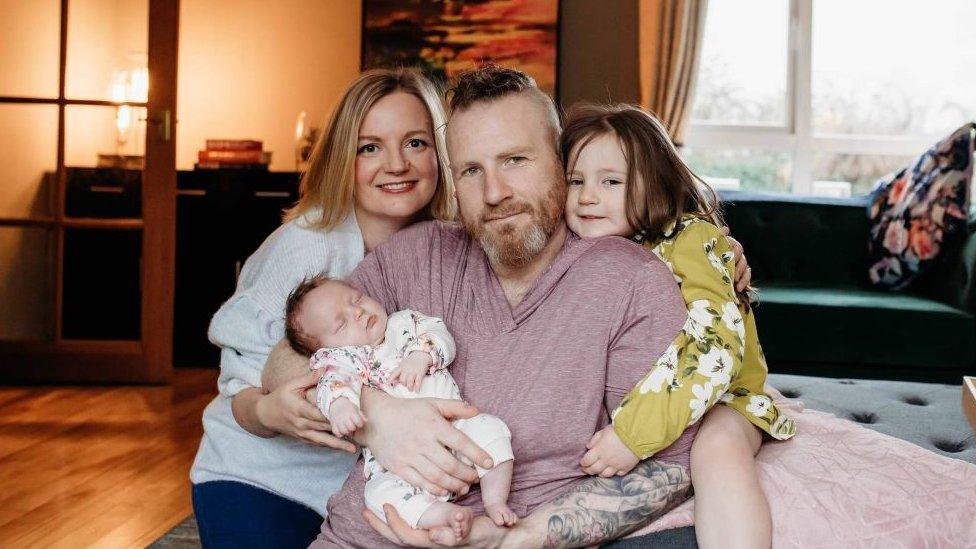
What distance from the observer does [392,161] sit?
1933 millimetres

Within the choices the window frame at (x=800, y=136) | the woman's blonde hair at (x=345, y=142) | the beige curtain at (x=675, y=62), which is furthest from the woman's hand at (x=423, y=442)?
the window frame at (x=800, y=136)

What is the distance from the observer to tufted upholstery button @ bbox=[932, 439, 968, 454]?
200 cm

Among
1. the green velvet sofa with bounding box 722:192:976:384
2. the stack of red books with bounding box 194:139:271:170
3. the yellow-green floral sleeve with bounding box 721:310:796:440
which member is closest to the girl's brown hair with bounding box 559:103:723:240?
the yellow-green floral sleeve with bounding box 721:310:796:440

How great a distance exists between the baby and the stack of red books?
154 inches

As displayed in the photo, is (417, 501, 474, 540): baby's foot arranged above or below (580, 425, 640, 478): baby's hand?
below

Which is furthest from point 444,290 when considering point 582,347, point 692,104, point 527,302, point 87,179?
point 692,104

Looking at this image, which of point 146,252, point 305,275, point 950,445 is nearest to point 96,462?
point 146,252

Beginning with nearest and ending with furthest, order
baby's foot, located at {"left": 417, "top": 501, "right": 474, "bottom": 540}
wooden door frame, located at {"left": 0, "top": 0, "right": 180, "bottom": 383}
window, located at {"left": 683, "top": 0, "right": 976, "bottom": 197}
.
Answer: baby's foot, located at {"left": 417, "top": 501, "right": 474, "bottom": 540}, wooden door frame, located at {"left": 0, "top": 0, "right": 180, "bottom": 383}, window, located at {"left": 683, "top": 0, "right": 976, "bottom": 197}

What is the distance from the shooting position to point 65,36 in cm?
473

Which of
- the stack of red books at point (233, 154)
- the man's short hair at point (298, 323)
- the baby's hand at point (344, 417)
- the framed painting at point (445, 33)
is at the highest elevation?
the framed painting at point (445, 33)

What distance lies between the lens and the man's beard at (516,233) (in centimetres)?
157

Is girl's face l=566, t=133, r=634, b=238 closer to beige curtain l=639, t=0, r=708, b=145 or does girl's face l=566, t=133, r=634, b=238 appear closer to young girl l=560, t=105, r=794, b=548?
young girl l=560, t=105, r=794, b=548

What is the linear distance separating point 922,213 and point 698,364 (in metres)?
3.02

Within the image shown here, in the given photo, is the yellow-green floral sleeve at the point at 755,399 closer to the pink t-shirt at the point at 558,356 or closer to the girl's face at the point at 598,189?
the pink t-shirt at the point at 558,356
